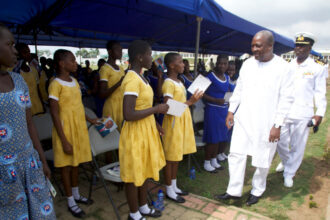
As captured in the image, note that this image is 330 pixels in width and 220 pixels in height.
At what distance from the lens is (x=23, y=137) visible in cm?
152

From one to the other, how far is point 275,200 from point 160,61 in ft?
8.18

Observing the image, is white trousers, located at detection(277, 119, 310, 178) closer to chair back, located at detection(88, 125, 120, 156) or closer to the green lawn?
the green lawn

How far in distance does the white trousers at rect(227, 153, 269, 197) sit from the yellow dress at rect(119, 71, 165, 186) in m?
1.14

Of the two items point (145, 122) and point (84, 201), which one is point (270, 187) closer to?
point (145, 122)

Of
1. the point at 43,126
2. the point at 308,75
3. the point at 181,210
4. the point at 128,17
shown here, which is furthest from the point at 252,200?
the point at 128,17

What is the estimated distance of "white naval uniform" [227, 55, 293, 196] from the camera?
264cm

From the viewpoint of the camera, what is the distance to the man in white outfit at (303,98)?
3385 mm

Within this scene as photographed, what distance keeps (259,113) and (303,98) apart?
3.98 ft

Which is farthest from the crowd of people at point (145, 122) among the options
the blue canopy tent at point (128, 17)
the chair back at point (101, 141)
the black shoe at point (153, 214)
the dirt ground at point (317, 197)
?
the blue canopy tent at point (128, 17)

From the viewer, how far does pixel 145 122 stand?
2252 millimetres

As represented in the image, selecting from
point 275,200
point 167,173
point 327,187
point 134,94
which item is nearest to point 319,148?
point 327,187

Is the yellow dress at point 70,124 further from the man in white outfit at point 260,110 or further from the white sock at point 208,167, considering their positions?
the white sock at point 208,167

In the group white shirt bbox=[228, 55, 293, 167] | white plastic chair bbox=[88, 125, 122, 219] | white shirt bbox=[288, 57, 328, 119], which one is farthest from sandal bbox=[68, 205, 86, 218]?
white shirt bbox=[288, 57, 328, 119]

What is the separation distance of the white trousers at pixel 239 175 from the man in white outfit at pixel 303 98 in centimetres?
84
